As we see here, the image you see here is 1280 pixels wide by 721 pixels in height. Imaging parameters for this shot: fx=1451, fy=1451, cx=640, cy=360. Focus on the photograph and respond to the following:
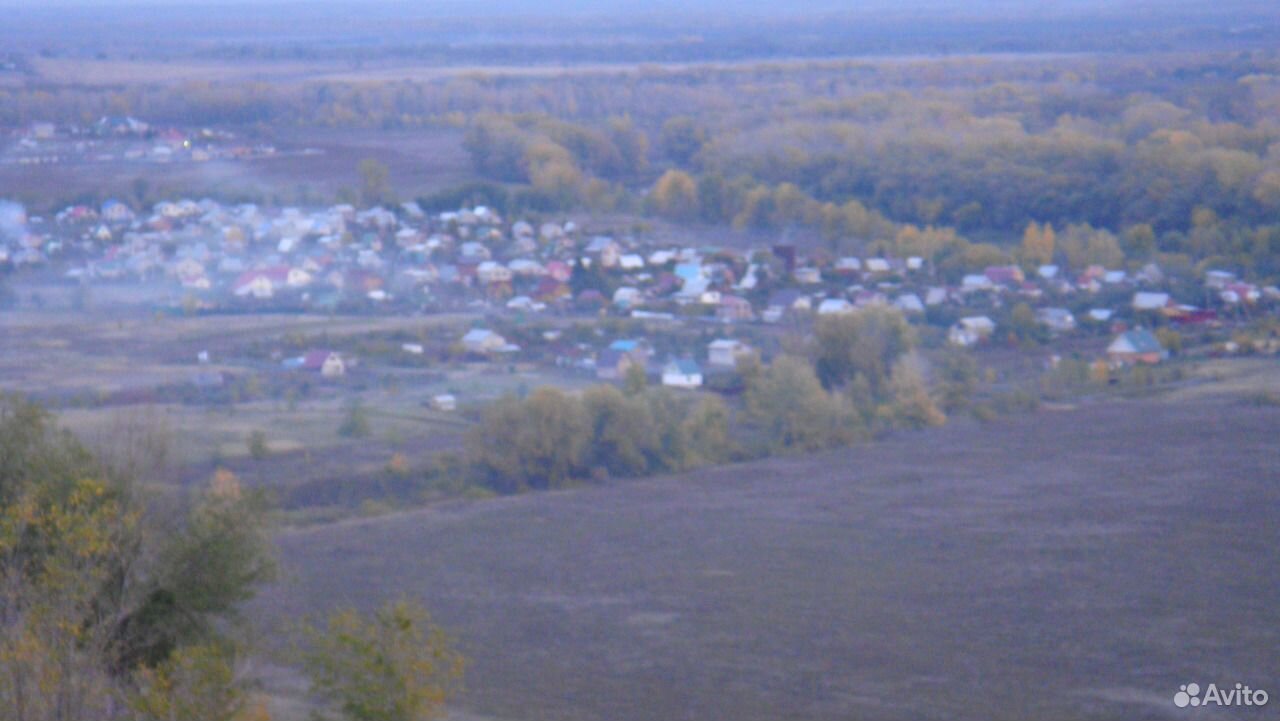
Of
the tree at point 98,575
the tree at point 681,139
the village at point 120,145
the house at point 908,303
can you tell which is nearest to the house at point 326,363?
the village at point 120,145

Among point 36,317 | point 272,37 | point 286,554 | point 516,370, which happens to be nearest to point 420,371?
point 516,370

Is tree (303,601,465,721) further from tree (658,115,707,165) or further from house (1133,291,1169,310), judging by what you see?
tree (658,115,707,165)

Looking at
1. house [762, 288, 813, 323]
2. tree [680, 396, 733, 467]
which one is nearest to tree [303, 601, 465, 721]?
tree [680, 396, 733, 467]

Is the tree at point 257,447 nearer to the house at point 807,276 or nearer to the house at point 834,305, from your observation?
the house at point 834,305

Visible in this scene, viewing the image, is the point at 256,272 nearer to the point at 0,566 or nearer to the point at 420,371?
the point at 420,371

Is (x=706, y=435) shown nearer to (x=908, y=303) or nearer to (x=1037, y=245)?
(x=908, y=303)
